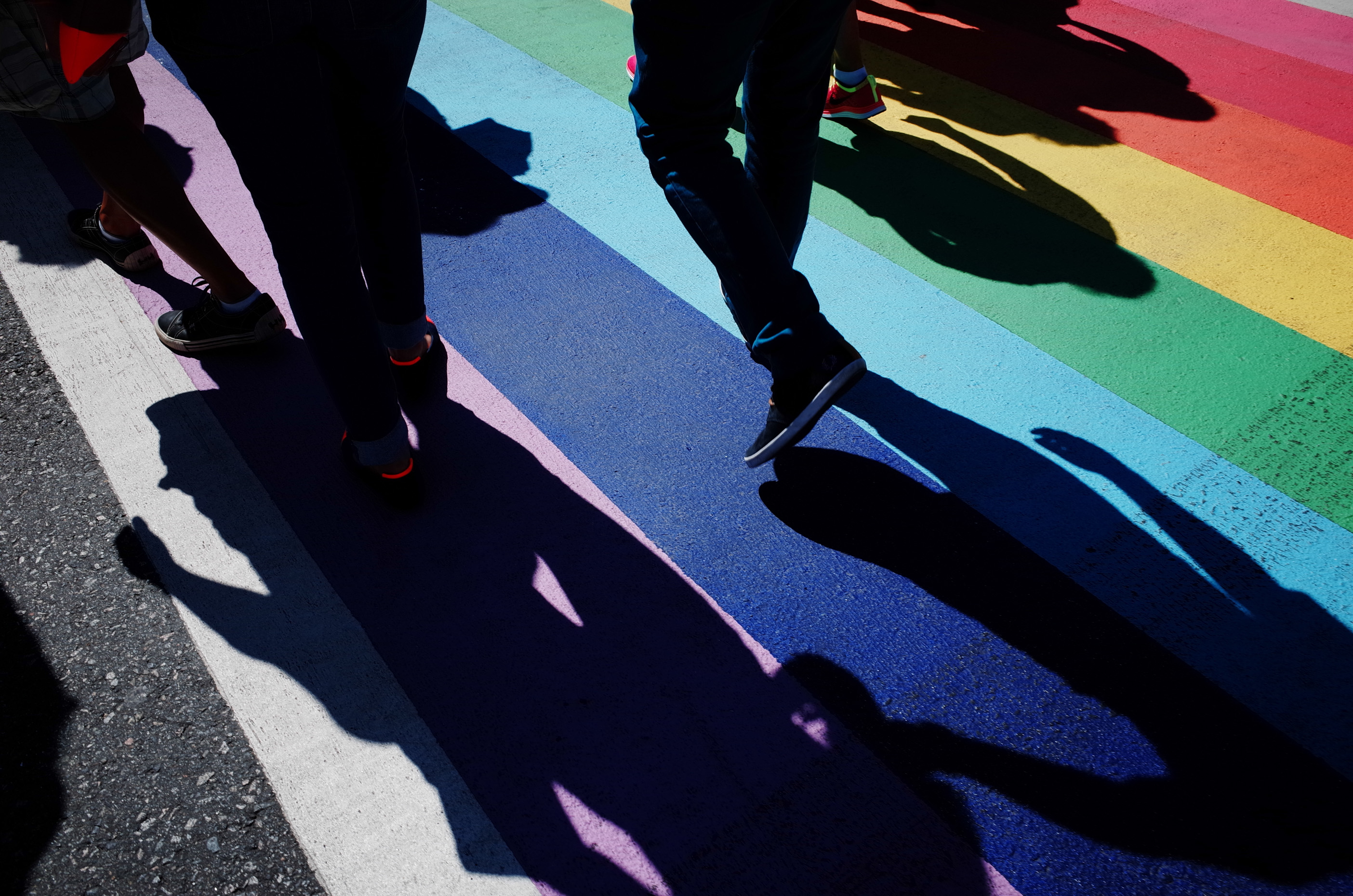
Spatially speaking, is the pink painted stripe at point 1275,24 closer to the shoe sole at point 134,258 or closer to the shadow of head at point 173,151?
the shadow of head at point 173,151

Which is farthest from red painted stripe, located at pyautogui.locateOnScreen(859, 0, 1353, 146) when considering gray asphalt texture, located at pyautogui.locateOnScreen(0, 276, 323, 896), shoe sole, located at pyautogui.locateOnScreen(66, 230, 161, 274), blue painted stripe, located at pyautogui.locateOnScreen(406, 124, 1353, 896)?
gray asphalt texture, located at pyautogui.locateOnScreen(0, 276, 323, 896)

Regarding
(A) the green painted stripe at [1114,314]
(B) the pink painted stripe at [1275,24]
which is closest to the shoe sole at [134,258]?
(A) the green painted stripe at [1114,314]

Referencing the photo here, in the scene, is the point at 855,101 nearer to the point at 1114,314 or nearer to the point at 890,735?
the point at 1114,314

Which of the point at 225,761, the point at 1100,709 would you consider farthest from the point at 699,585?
the point at 225,761

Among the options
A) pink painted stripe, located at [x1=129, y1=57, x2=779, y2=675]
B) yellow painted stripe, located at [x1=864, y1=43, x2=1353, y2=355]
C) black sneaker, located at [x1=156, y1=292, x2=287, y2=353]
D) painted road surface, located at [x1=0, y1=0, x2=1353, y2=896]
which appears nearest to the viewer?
painted road surface, located at [x1=0, y1=0, x2=1353, y2=896]

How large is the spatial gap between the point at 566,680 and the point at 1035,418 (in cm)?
161

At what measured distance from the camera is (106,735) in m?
1.81

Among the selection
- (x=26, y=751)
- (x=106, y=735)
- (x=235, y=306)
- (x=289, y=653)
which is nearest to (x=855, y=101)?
(x=235, y=306)

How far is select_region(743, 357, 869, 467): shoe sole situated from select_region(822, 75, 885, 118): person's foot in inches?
97.9

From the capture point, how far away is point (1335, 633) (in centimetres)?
200

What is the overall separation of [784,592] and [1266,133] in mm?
3822

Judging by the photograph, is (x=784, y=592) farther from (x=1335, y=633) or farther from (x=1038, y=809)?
(x=1335, y=633)

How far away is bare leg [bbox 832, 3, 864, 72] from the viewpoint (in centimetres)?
402

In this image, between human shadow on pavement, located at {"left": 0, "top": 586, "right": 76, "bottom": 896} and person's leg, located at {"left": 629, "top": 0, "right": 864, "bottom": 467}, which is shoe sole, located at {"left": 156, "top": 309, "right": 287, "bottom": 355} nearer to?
human shadow on pavement, located at {"left": 0, "top": 586, "right": 76, "bottom": 896}
